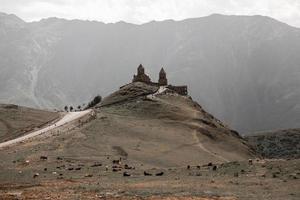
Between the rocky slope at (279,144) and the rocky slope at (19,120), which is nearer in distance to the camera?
the rocky slope at (19,120)

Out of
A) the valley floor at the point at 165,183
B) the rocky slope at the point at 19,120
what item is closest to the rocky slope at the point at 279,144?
the rocky slope at the point at 19,120

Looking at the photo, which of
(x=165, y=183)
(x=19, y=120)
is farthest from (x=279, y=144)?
(x=165, y=183)

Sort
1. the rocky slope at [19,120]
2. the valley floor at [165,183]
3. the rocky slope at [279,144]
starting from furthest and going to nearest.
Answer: the rocky slope at [279,144]
the rocky slope at [19,120]
the valley floor at [165,183]

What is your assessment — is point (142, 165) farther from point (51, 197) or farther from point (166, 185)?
point (51, 197)

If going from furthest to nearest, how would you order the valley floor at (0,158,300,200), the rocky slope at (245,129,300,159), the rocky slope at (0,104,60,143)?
the rocky slope at (245,129,300,159)
the rocky slope at (0,104,60,143)
the valley floor at (0,158,300,200)

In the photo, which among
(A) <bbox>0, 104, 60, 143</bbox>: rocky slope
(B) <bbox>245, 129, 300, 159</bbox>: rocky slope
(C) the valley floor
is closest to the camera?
(C) the valley floor

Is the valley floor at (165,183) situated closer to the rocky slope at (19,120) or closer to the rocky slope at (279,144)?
the rocky slope at (19,120)

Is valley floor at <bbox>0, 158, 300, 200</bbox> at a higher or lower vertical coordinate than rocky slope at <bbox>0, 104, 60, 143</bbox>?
lower

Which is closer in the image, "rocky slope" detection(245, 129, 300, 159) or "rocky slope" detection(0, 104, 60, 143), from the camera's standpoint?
"rocky slope" detection(0, 104, 60, 143)

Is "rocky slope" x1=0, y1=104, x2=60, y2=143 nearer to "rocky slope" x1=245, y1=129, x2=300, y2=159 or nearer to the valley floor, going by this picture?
the valley floor

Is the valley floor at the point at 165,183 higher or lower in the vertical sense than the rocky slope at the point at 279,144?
lower

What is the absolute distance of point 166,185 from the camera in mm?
42219

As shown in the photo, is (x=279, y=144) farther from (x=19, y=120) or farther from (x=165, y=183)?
(x=165, y=183)

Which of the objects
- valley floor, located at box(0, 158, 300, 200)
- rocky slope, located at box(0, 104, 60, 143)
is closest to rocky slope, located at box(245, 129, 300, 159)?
rocky slope, located at box(0, 104, 60, 143)
